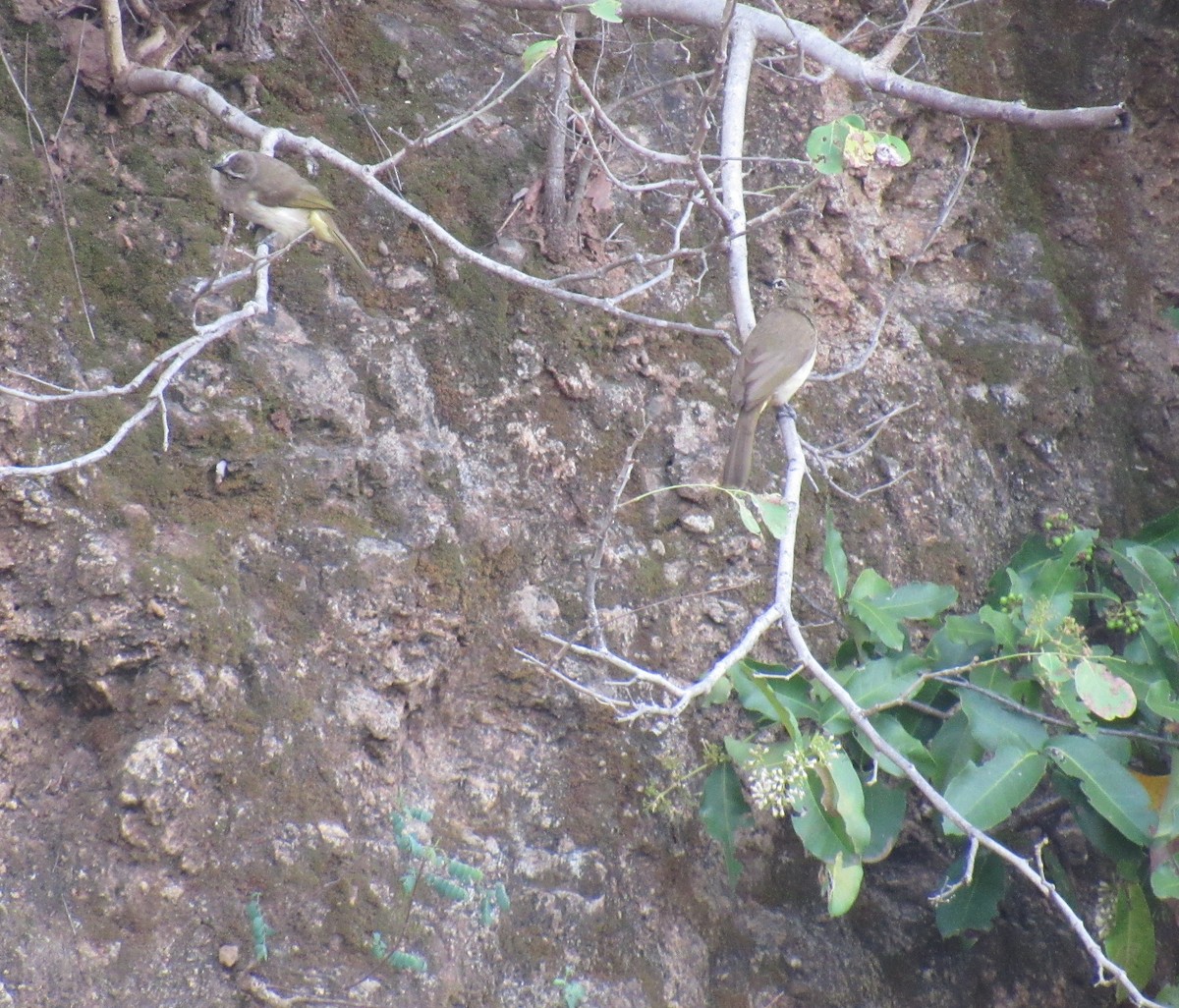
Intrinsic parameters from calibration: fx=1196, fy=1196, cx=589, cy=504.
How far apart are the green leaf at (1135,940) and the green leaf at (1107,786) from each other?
40cm

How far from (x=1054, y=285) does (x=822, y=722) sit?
3897 mm

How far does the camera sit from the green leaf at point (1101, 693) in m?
3.53

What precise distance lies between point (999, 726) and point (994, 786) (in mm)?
258

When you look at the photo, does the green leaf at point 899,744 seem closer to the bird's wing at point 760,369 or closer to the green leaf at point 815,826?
the green leaf at point 815,826

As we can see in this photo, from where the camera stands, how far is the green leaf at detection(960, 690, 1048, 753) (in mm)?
3947

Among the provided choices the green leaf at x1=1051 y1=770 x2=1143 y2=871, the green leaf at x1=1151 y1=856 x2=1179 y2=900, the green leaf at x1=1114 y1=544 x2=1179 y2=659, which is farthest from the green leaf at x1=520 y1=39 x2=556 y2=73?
the green leaf at x1=1151 y1=856 x2=1179 y2=900

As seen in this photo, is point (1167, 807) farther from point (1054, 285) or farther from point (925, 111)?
point (925, 111)

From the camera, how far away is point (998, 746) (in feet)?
12.9

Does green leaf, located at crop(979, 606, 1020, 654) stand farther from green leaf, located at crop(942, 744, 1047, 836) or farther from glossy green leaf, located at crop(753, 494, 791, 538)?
glossy green leaf, located at crop(753, 494, 791, 538)

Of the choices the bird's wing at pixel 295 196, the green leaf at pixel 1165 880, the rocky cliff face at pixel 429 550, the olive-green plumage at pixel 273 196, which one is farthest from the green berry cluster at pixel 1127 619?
the bird's wing at pixel 295 196

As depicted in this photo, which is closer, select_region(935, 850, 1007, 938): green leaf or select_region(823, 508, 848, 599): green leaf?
select_region(935, 850, 1007, 938): green leaf

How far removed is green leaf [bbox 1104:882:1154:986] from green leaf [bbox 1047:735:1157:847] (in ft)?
1.31

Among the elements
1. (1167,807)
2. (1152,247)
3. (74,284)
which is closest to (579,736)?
(1167,807)

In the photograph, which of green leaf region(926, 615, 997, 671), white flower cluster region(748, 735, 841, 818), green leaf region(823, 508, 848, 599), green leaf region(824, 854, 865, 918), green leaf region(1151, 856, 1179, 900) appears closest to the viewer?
white flower cluster region(748, 735, 841, 818)
